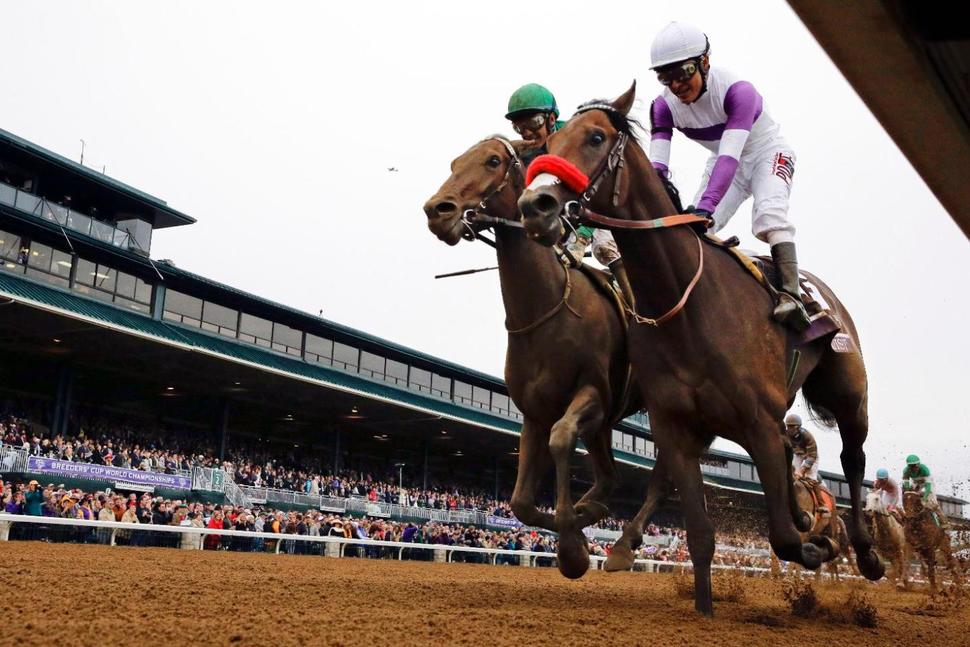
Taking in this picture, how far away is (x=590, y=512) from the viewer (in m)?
5.76

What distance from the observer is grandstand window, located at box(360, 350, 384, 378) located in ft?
119

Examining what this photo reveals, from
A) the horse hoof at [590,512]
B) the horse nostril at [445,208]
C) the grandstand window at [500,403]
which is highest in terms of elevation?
the grandstand window at [500,403]

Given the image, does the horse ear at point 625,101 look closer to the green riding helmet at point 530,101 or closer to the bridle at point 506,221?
the bridle at point 506,221

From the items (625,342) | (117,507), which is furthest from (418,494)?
(625,342)

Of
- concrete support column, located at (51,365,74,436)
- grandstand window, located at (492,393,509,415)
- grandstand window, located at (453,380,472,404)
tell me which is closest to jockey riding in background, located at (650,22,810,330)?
concrete support column, located at (51,365,74,436)

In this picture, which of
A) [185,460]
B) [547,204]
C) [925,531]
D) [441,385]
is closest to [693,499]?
[547,204]

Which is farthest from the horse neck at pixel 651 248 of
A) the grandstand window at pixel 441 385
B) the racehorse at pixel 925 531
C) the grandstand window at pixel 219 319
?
the grandstand window at pixel 441 385

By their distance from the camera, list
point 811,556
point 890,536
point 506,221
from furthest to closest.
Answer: point 890,536
point 506,221
point 811,556

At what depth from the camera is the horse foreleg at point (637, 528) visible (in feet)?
19.4

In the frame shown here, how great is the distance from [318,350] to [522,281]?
96.6 ft

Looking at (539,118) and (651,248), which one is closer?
(651,248)

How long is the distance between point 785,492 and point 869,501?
1117 cm

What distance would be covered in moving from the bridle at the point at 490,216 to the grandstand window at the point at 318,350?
92.6 feet

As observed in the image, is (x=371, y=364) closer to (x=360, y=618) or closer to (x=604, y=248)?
(x=604, y=248)
